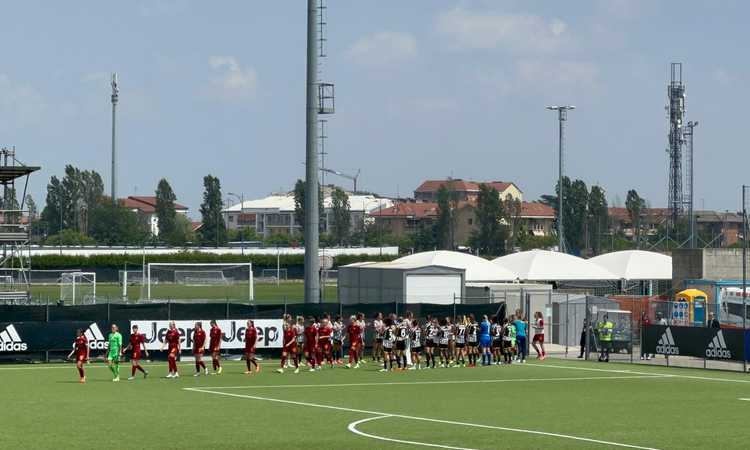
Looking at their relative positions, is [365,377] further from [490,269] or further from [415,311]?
[490,269]

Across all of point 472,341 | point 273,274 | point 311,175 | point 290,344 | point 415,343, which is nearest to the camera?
point 290,344

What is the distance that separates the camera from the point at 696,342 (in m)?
42.8

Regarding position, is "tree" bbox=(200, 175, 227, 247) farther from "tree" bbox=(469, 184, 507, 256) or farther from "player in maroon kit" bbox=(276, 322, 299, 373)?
"player in maroon kit" bbox=(276, 322, 299, 373)

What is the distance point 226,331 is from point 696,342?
16.3m

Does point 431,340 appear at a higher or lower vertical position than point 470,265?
lower

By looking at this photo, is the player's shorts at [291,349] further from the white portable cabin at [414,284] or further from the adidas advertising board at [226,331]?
the white portable cabin at [414,284]

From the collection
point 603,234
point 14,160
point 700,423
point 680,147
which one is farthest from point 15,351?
point 603,234

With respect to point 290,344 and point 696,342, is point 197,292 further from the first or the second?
point 696,342

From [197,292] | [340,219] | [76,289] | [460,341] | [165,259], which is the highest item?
[340,219]

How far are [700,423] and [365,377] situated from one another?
14304 mm

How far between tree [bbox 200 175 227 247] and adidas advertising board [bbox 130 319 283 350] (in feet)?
388

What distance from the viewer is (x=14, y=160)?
58531 millimetres

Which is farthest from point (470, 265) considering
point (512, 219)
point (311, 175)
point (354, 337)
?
point (512, 219)

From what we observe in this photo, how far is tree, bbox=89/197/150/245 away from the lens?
542 feet
